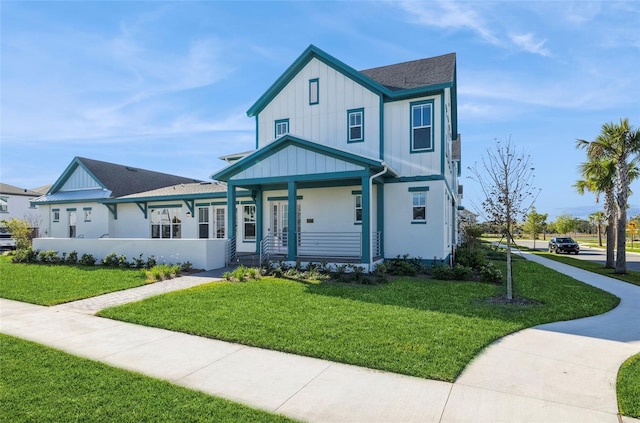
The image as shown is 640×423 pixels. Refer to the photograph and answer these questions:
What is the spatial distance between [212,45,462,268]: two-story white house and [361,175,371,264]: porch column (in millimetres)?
35

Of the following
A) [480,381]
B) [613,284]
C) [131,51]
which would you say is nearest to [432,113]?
[613,284]

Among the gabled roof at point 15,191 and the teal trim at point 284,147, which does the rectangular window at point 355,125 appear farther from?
the gabled roof at point 15,191

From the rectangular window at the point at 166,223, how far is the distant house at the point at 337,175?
250cm

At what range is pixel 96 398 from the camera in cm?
420

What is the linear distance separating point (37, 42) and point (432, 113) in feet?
42.8

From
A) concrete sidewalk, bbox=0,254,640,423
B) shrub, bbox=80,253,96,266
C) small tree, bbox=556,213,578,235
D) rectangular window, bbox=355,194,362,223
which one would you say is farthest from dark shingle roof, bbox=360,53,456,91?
small tree, bbox=556,213,578,235

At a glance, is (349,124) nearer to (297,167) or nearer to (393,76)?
(393,76)

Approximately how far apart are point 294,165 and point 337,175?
71.2 inches

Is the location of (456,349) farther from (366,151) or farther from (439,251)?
(366,151)

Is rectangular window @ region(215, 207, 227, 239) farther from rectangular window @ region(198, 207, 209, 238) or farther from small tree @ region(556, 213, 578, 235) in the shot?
small tree @ region(556, 213, 578, 235)

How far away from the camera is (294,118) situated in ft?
56.3

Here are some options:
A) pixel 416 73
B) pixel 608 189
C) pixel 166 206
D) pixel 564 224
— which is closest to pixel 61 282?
pixel 166 206

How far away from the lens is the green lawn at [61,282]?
33.7ft

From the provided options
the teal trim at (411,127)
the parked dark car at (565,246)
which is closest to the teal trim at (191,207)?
the teal trim at (411,127)
